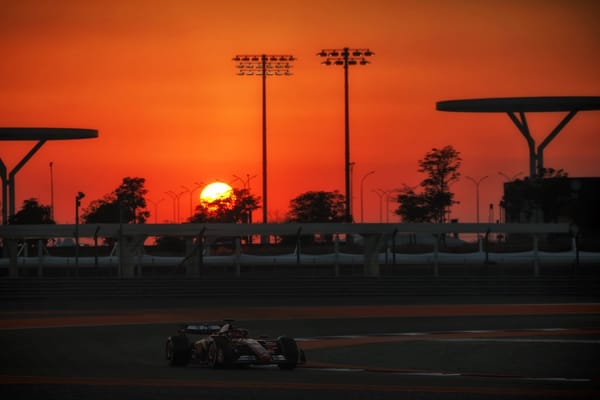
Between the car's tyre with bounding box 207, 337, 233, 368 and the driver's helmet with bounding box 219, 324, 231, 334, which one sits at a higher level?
the driver's helmet with bounding box 219, 324, 231, 334

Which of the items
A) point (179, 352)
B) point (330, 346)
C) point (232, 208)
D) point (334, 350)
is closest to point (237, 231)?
point (330, 346)

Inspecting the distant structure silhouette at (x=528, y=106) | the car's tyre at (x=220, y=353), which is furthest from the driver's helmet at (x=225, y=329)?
the distant structure silhouette at (x=528, y=106)

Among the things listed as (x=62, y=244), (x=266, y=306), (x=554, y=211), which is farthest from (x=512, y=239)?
(x=266, y=306)

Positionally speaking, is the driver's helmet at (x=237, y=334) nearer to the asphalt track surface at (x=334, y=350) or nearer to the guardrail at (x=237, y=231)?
the asphalt track surface at (x=334, y=350)

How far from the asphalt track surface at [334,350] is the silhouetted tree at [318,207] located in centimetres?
9397

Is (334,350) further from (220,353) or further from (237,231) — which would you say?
(237,231)

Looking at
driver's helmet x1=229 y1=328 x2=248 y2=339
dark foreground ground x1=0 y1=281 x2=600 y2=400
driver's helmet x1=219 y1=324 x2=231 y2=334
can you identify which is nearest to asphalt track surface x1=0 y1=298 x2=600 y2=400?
dark foreground ground x1=0 y1=281 x2=600 y2=400

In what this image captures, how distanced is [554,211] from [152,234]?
5140 cm

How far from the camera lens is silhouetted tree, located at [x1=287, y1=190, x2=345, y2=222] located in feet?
480

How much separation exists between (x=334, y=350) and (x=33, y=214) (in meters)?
114

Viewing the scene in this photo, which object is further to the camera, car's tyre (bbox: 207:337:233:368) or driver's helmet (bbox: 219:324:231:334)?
driver's helmet (bbox: 219:324:231:334)

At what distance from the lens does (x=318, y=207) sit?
484 ft

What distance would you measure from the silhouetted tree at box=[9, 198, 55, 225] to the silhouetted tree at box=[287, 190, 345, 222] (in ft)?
89.9

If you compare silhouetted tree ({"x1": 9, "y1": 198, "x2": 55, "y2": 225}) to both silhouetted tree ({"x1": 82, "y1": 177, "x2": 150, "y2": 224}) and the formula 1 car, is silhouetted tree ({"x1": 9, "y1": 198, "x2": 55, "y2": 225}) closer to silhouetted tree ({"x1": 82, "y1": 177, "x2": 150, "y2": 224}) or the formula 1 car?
silhouetted tree ({"x1": 82, "y1": 177, "x2": 150, "y2": 224})
